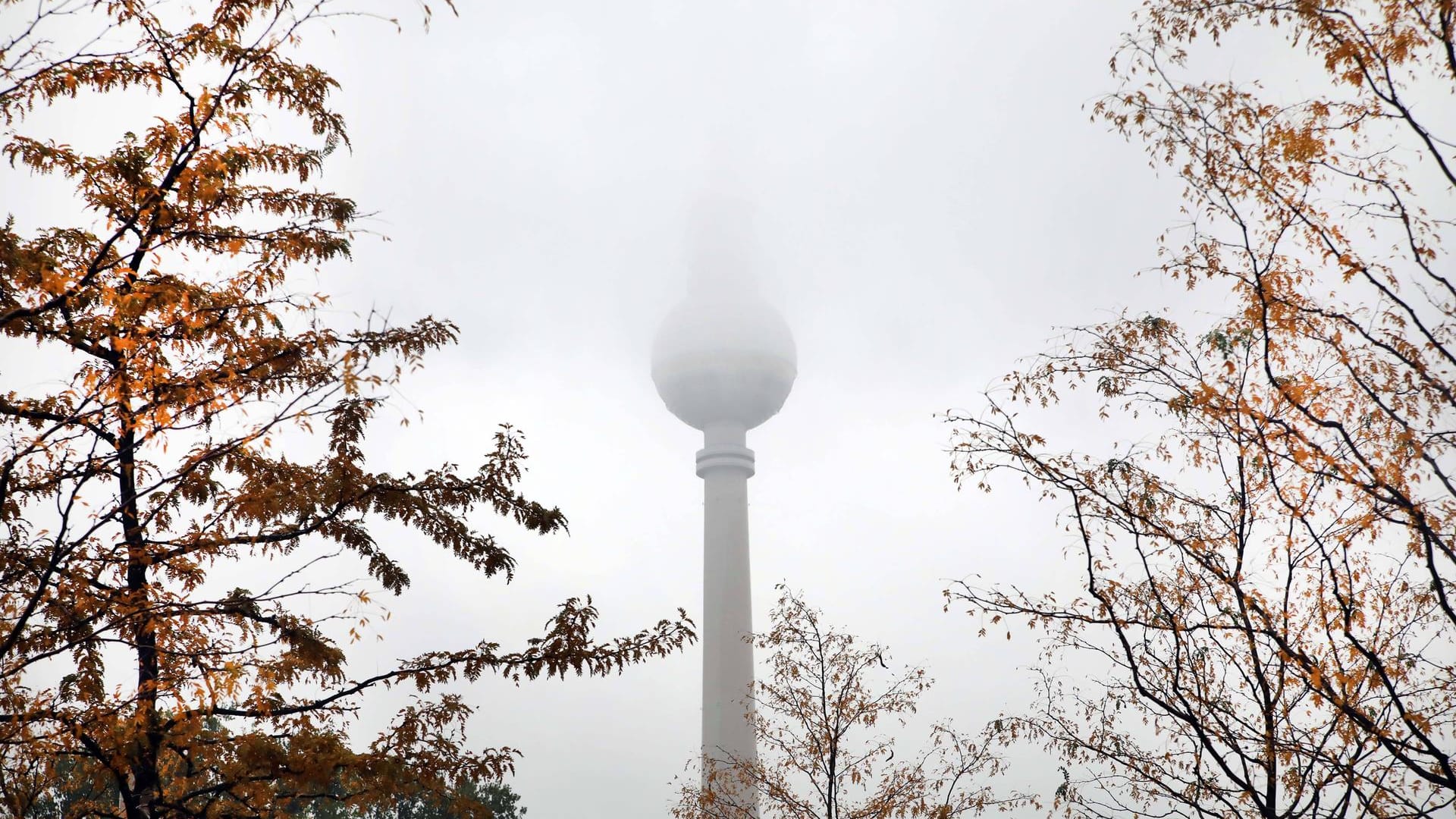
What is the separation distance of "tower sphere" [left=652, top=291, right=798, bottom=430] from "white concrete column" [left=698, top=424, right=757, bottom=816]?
380 cm

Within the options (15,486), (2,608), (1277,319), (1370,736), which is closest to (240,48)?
(15,486)

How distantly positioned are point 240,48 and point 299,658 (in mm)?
5048

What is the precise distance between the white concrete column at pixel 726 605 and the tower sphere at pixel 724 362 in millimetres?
3801

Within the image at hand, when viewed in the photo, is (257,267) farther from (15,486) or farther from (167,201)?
(15,486)

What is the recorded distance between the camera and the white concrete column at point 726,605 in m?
57.9

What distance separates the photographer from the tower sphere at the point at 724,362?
220 ft

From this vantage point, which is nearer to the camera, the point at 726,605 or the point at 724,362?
the point at 726,605

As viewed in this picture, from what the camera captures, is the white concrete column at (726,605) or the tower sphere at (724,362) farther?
the tower sphere at (724,362)

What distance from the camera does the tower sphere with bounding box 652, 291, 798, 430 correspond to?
66938 mm

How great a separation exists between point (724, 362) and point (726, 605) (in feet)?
48.0

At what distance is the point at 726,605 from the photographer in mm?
59312

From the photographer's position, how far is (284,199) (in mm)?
10266

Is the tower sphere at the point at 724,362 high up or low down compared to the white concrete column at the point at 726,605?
up

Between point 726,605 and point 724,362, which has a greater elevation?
point 724,362
